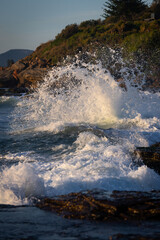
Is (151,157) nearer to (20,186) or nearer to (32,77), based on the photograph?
(20,186)

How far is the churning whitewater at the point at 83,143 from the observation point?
5.03m

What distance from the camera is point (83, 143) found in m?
8.27

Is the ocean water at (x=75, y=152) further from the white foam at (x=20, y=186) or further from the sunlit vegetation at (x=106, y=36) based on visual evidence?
the sunlit vegetation at (x=106, y=36)

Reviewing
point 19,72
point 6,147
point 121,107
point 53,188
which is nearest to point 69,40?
point 19,72

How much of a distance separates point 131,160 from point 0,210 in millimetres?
2931

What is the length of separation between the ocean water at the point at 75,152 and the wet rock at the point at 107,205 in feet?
0.69

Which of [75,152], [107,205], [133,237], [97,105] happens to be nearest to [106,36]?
[97,105]

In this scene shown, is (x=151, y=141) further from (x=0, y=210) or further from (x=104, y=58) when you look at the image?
(x=104, y=58)

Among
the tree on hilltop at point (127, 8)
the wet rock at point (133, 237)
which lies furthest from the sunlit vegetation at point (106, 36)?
the wet rock at point (133, 237)

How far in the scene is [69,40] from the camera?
136ft

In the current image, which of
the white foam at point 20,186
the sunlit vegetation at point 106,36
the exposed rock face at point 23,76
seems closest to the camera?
the white foam at point 20,186

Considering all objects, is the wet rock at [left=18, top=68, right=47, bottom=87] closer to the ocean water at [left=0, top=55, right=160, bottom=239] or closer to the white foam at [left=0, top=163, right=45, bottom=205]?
the ocean water at [left=0, top=55, right=160, bottom=239]

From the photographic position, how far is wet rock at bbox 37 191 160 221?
12.2 ft

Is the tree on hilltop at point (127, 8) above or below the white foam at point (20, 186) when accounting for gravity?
above
